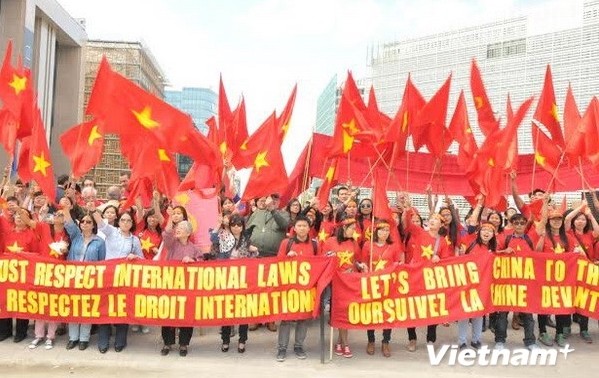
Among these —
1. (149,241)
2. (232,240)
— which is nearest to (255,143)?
(232,240)

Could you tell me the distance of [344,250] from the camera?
672 cm

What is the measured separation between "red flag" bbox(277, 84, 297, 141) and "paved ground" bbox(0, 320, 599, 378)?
11.1 ft

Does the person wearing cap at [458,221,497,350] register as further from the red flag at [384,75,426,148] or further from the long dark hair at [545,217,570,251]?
the red flag at [384,75,426,148]

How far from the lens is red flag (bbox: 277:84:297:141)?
907 centimetres

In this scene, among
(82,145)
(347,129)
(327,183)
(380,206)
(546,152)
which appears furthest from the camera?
(327,183)

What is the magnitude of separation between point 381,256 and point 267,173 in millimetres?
1846

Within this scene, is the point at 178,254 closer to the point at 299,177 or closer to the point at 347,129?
the point at 347,129

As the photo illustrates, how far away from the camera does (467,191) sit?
11078 millimetres

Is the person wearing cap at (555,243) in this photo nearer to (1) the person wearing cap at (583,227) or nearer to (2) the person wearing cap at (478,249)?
(1) the person wearing cap at (583,227)

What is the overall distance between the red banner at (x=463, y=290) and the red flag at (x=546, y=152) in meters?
1.93

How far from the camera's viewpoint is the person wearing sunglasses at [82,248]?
6516mm

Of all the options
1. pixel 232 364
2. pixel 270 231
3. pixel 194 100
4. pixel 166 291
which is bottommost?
pixel 232 364

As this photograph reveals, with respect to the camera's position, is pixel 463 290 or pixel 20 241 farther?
pixel 20 241

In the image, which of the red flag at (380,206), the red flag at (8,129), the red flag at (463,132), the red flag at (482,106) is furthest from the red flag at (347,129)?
the red flag at (8,129)
